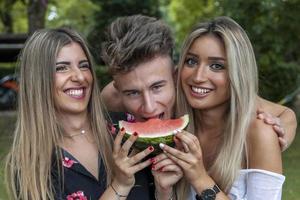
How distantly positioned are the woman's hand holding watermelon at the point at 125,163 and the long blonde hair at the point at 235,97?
1.82 feet

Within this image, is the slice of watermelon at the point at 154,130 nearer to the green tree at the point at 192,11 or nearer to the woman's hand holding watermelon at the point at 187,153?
the woman's hand holding watermelon at the point at 187,153

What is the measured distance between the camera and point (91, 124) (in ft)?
11.5

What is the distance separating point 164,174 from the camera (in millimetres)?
3316

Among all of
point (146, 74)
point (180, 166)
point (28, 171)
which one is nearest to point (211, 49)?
point (146, 74)

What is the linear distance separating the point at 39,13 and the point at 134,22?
11.4m

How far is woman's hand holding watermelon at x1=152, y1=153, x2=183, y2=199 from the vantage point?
321 centimetres

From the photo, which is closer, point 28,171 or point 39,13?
point 28,171

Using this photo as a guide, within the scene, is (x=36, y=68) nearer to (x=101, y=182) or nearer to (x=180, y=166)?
(x=101, y=182)

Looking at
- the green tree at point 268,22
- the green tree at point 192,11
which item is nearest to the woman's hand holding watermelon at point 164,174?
the green tree at point 268,22

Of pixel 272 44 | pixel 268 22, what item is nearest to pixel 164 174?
pixel 268 22

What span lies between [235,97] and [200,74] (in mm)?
263

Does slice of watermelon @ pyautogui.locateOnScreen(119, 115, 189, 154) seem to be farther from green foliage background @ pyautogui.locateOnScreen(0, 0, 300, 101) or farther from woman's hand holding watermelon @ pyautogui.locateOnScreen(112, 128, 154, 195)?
green foliage background @ pyautogui.locateOnScreen(0, 0, 300, 101)

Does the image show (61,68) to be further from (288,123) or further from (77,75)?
(288,123)

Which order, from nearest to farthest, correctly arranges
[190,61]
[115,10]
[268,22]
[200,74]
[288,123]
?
[200,74], [190,61], [288,123], [268,22], [115,10]
